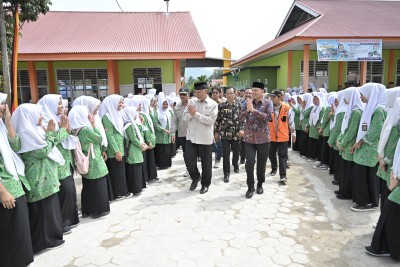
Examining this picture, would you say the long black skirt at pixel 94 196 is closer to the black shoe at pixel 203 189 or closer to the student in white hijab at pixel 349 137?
the black shoe at pixel 203 189

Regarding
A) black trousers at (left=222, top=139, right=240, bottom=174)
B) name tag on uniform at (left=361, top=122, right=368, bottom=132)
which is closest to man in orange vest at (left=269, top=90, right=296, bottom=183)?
black trousers at (left=222, top=139, right=240, bottom=174)

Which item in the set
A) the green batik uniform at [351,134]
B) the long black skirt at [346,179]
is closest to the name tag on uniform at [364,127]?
the green batik uniform at [351,134]

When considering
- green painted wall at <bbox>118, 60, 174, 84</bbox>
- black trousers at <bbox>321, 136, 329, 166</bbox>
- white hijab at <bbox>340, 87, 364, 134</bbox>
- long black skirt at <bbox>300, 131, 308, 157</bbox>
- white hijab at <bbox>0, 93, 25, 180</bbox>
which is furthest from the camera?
green painted wall at <bbox>118, 60, 174, 84</bbox>

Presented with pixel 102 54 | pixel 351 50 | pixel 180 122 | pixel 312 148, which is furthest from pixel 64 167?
pixel 351 50

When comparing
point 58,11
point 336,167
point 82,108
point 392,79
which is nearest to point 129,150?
point 82,108

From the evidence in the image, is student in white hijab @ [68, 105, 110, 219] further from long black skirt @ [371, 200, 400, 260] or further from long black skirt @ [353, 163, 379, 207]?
long black skirt @ [353, 163, 379, 207]

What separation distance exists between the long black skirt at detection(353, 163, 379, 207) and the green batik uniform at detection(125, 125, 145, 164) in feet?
10.1

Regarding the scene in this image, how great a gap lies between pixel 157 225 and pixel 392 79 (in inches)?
634

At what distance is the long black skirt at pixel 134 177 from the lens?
4.71 metres

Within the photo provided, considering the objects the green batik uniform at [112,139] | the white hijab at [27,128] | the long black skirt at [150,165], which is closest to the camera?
the white hijab at [27,128]

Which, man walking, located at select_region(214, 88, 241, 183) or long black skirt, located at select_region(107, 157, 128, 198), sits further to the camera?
man walking, located at select_region(214, 88, 241, 183)

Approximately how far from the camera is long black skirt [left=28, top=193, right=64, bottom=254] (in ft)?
10.1

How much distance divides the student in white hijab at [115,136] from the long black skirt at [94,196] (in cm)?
46

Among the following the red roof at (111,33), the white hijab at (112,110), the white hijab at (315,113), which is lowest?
Answer: the white hijab at (315,113)
